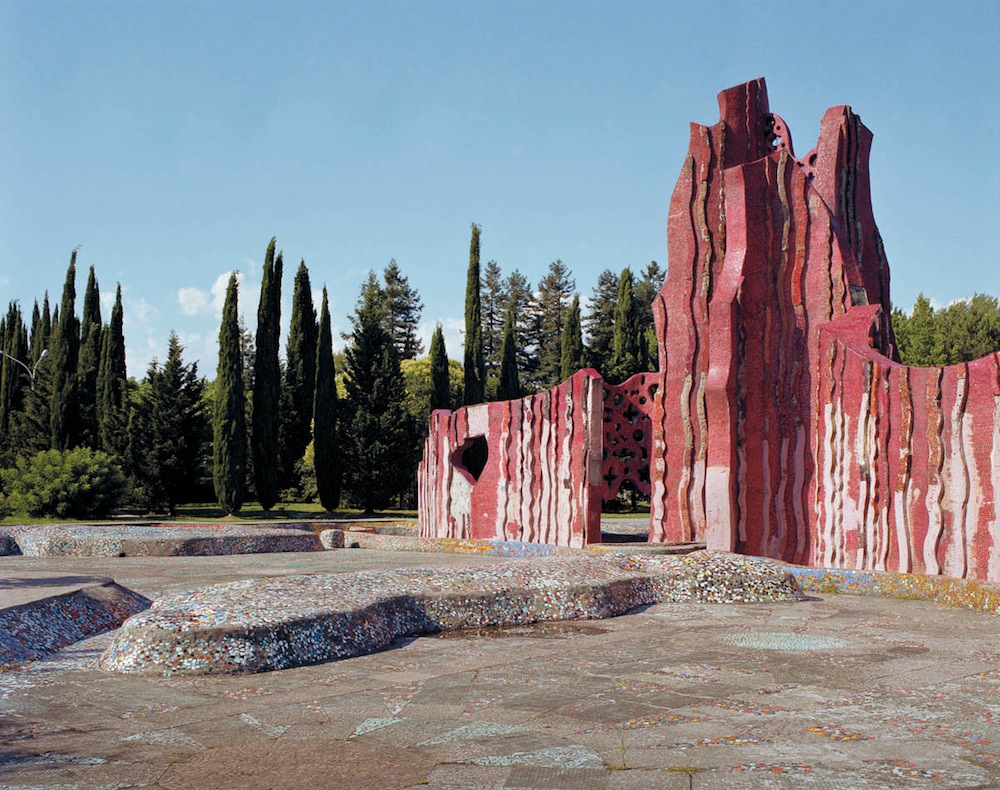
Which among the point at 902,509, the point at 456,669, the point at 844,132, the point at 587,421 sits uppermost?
the point at 844,132

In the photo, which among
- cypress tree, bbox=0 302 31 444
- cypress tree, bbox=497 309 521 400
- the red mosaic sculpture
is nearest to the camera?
the red mosaic sculpture

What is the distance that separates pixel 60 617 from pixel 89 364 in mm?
33868

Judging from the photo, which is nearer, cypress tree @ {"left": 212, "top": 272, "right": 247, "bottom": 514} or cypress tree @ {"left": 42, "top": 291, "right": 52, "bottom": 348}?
cypress tree @ {"left": 212, "top": 272, "right": 247, "bottom": 514}

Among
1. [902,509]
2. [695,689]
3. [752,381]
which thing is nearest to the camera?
[695,689]

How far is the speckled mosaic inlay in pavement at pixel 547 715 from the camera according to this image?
3793 mm

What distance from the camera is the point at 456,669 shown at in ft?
19.5

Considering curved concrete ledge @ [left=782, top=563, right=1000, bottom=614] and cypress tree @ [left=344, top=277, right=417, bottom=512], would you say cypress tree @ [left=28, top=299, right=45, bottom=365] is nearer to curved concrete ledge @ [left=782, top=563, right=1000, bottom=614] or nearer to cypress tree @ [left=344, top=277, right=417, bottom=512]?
cypress tree @ [left=344, top=277, right=417, bottom=512]

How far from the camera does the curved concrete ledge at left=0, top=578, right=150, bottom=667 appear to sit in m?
6.20

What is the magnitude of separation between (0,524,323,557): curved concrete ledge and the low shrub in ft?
29.6

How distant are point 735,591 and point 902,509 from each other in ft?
9.18

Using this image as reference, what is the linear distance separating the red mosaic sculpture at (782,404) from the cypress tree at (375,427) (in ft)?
59.5

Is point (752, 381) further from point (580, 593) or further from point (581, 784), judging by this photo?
point (581, 784)

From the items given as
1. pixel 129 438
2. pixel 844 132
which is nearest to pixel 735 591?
pixel 844 132

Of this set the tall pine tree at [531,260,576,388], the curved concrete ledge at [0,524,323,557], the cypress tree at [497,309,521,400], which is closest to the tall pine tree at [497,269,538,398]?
the tall pine tree at [531,260,576,388]
